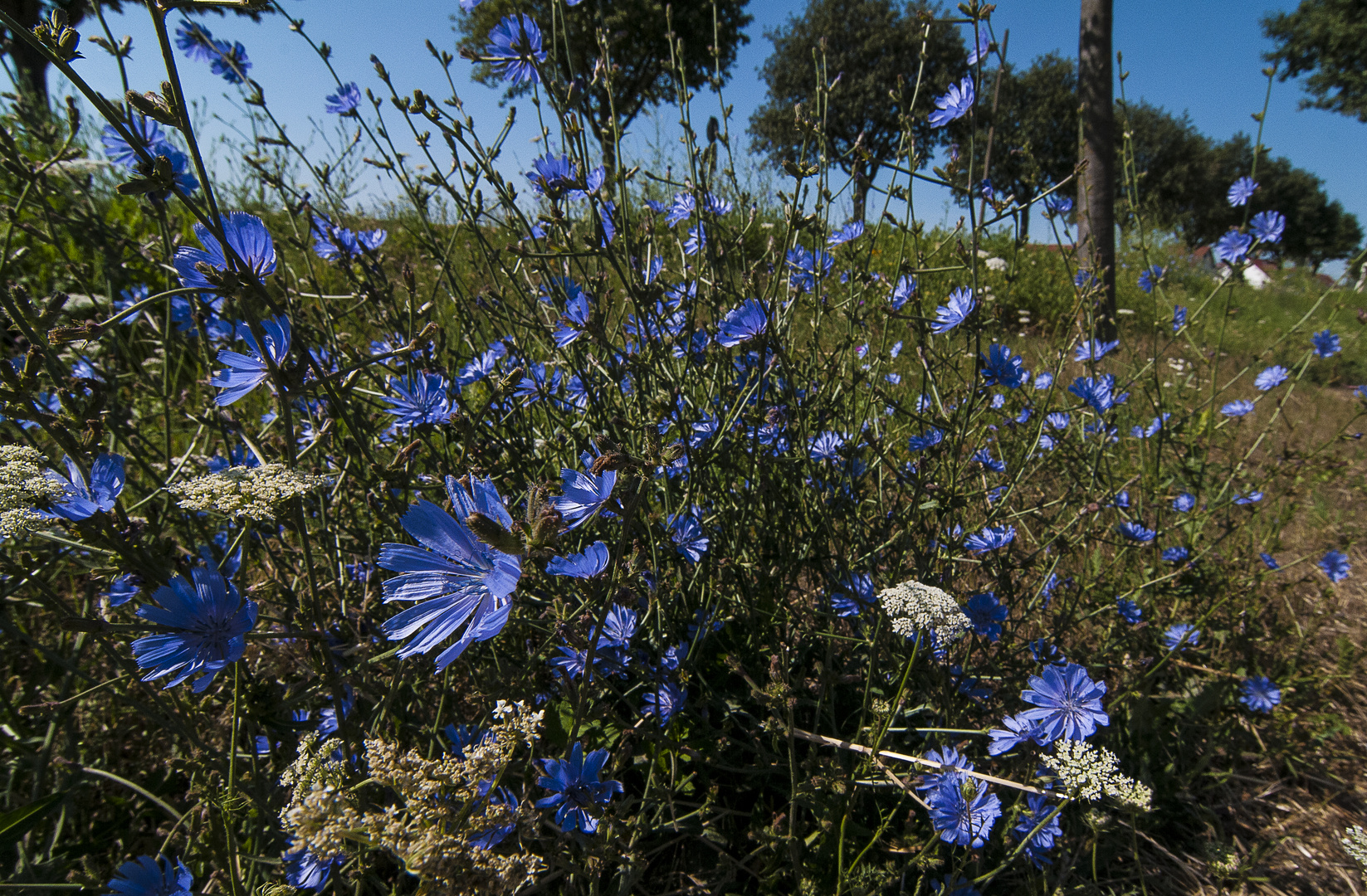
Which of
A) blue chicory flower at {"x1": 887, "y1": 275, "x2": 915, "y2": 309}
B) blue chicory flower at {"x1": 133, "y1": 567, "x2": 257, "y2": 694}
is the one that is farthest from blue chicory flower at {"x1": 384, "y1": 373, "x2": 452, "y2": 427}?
blue chicory flower at {"x1": 887, "y1": 275, "x2": 915, "y2": 309}

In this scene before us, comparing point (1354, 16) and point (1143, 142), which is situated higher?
point (1143, 142)

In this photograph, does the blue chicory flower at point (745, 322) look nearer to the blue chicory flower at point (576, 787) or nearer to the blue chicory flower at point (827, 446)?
the blue chicory flower at point (827, 446)

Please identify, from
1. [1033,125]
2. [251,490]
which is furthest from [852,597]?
[1033,125]

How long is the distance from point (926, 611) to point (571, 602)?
65 cm

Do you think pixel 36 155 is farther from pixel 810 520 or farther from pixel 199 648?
pixel 810 520

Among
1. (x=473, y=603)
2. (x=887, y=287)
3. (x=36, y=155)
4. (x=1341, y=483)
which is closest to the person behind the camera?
(x=473, y=603)

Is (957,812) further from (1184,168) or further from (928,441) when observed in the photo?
(1184,168)

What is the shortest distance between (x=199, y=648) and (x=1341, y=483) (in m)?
4.91

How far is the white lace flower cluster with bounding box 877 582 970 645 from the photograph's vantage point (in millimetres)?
1008

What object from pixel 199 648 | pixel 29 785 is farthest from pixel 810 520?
pixel 29 785

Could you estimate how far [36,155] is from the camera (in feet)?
12.3

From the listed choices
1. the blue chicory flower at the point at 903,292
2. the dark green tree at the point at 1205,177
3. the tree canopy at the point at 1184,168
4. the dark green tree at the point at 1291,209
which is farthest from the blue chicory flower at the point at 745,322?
the dark green tree at the point at 1291,209

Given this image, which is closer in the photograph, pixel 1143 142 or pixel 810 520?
pixel 810 520

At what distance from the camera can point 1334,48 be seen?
17.2m
